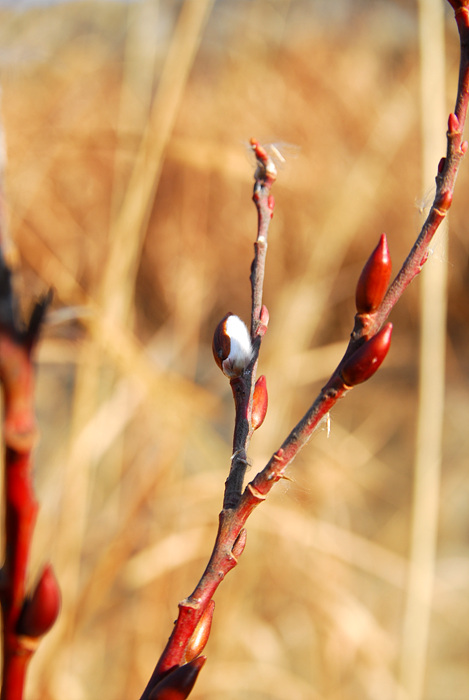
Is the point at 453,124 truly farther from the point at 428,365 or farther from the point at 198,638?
the point at 428,365

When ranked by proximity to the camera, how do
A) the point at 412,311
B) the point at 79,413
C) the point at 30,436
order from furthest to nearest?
1. the point at 412,311
2. the point at 79,413
3. the point at 30,436

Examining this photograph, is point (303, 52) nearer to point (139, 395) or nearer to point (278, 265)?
point (278, 265)

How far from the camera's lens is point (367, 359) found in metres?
0.11

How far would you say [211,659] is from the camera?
32.4 inches

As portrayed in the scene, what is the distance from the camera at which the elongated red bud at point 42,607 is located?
112 mm

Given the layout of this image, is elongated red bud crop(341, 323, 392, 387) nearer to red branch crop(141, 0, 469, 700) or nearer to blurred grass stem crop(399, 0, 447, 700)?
red branch crop(141, 0, 469, 700)

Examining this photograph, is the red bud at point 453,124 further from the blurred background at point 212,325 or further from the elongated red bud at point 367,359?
the blurred background at point 212,325

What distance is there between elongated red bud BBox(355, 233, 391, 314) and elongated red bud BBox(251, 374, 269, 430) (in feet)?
0.11

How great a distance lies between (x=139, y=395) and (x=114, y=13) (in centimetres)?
85

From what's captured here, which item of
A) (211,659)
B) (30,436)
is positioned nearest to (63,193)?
(211,659)

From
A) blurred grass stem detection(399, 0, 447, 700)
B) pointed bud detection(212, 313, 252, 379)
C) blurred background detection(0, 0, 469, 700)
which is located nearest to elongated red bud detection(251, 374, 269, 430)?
pointed bud detection(212, 313, 252, 379)

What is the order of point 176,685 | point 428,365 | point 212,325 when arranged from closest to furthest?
point 176,685
point 428,365
point 212,325

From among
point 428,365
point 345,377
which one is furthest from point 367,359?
point 428,365

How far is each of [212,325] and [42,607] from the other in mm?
1384
